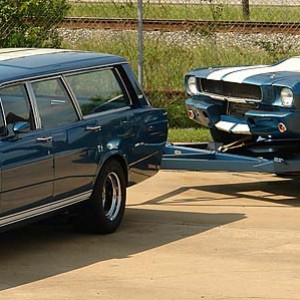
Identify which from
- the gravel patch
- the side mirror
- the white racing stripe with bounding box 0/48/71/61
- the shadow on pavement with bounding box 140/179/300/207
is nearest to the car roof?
the white racing stripe with bounding box 0/48/71/61

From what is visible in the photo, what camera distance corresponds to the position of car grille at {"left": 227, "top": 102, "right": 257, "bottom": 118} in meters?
11.5

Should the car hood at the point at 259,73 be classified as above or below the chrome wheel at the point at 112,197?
above

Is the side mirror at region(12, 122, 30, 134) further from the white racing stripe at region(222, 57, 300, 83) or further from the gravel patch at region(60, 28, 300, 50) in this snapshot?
the gravel patch at region(60, 28, 300, 50)

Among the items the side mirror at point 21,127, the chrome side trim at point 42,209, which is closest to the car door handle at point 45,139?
the side mirror at point 21,127

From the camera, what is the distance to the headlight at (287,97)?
434 inches

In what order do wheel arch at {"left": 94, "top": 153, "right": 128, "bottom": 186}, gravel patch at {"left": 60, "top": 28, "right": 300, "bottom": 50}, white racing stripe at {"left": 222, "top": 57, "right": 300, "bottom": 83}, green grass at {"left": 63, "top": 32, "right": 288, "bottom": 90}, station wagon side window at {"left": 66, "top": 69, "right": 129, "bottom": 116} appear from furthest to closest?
gravel patch at {"left": 60, "top": 28, "right": 300, "bottom": 50} < green grass at {"left": 63, "top": 32, "right": 288, "bottom": 90} < white racing stripe at {"left": 222, "top": 57, "right": 300, "bottom": 83} < station wagon side window at {"left": 66, "top": 69, "right": 129, "bottom": 116} < wheel arch at {"left": 94, "top": 153, "right": 128, "bottom": 186}

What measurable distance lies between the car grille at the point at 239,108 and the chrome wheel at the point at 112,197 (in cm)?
191

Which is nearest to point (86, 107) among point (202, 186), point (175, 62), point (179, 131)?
point (202, 186)

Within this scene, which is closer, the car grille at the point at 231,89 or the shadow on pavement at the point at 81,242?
the shadow on pavement at the point at 81,242

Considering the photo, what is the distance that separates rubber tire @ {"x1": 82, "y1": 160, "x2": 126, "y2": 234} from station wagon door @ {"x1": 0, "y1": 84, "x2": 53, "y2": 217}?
2.35ft

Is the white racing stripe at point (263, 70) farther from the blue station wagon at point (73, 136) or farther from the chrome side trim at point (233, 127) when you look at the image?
the blue station wagon at point (73, 136)

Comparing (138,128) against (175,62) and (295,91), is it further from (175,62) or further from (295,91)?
(175,62)

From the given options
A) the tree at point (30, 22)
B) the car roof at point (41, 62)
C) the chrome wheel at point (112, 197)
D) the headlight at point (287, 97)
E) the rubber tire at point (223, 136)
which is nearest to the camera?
the car roof at point (41, 62)

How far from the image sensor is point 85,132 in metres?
9.68
